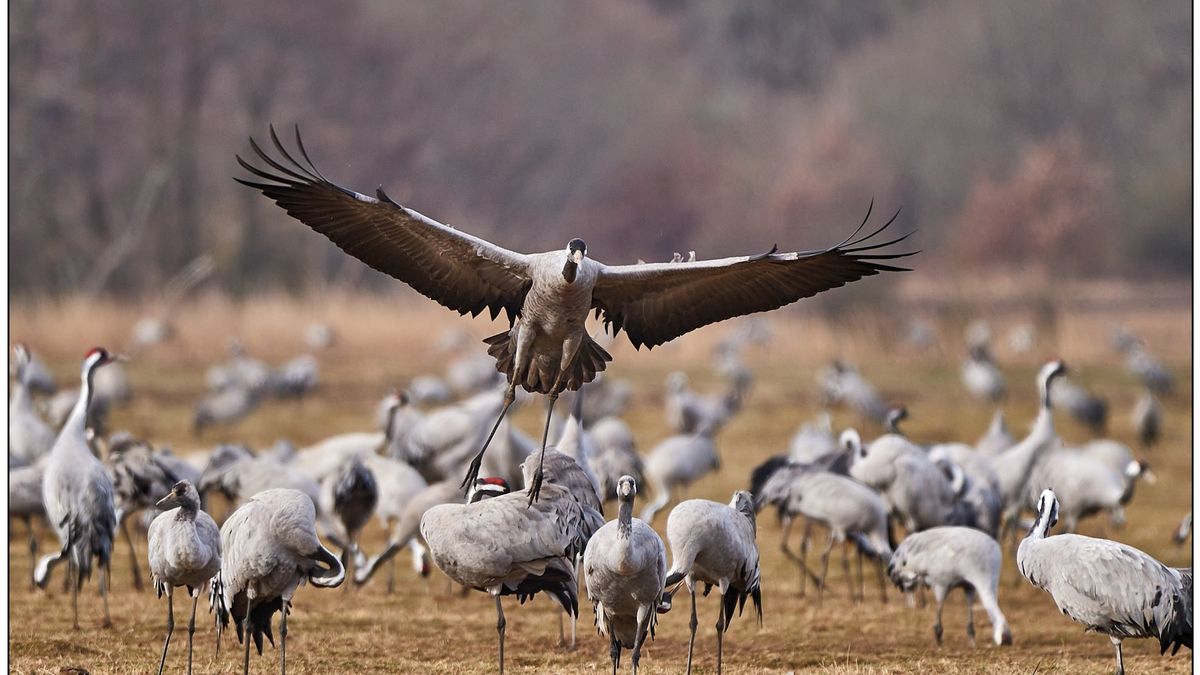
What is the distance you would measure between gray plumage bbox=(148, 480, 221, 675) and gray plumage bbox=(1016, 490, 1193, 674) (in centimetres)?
287

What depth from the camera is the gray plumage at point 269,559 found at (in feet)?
17.7

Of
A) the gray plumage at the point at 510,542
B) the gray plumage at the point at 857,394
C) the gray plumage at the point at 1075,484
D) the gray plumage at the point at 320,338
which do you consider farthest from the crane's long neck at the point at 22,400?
the gray plumage at the point at 320,338

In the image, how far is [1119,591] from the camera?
218 inches

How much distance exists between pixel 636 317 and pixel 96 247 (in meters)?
21.1

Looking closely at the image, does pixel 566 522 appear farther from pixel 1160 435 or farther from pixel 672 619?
pixel 1160 435

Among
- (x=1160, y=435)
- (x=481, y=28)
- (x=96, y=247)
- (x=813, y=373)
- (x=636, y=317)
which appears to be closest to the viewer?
(x=636, y=317)

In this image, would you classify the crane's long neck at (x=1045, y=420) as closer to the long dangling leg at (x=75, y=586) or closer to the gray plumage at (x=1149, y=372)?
the long dangling leg at (x=75, y=586)

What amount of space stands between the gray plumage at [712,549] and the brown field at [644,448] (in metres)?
0.53

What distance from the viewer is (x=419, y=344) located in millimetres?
18312

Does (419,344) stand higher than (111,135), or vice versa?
(111,135)

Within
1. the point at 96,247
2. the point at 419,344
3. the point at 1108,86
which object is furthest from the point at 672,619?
the point at 1108,86

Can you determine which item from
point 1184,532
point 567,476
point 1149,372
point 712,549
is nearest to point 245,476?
point 567,476

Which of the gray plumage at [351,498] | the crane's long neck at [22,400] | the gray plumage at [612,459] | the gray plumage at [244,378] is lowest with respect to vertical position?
the gray plumage at [351,498]

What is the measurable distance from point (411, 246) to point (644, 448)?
7019 millimetres
